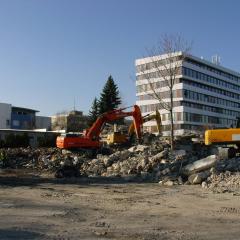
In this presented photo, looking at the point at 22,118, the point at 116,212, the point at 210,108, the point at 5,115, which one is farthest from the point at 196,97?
the point at 116,212

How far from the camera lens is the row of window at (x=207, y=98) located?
108m

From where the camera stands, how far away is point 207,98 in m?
117

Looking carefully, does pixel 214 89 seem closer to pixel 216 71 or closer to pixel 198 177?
pixel 216 71

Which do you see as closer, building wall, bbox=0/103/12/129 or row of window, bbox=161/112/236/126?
building wall, bbox=0/103/12/129

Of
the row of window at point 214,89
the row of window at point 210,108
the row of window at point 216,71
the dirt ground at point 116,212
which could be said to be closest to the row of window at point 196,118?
the row of window at point 210,108

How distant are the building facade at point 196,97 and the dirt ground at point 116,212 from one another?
7316 cm

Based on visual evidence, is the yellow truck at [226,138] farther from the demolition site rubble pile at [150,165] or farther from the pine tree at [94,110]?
the pine tree at [94,110]

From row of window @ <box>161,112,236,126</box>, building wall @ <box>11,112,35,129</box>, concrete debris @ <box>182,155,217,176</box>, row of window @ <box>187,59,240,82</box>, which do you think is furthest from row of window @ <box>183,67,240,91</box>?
concrete debris @ <box>182,155,217,176</box>

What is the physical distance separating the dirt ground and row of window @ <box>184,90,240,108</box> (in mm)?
87252

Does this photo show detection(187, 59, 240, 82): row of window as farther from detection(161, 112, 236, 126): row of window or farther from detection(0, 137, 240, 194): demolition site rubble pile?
detection(0, 137, 240, 194): demolition site rubble pile

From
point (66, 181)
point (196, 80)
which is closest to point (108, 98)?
point (196, 80)

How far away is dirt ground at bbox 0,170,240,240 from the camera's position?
1111cm

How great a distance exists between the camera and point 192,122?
108 meters

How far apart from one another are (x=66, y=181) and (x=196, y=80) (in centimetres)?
9012
